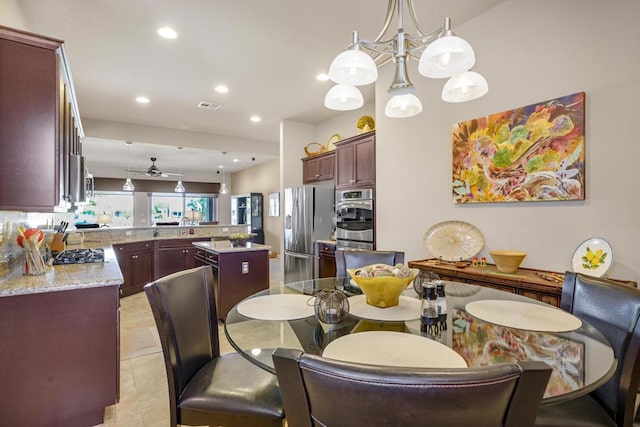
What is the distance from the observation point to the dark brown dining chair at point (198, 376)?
129 cm

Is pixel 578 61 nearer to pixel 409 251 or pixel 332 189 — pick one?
pixel 409 251

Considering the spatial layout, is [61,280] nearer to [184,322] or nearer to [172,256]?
[184,322]

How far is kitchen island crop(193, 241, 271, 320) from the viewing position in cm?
376

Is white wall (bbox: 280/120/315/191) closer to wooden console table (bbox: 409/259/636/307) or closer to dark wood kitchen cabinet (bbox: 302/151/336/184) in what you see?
dark wood kitchen cabinet (bbox: 302/151/336/184)

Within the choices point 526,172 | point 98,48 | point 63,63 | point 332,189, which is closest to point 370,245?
point 332,189

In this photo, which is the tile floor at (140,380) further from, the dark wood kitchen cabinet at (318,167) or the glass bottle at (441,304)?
the dark wood kitchen cabinet at (318,167)

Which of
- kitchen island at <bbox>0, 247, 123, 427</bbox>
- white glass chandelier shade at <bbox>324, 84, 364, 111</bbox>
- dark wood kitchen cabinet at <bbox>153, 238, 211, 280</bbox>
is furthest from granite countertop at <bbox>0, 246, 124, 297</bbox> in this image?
dark wood kitchen cabinet at <bbox>153, 238, 211, 280</bbox>

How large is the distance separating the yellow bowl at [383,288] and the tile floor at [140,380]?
1527 mm

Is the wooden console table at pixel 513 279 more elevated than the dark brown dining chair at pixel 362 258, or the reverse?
the dark brown dining chair at pixel 362 258

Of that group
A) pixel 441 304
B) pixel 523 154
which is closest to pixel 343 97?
pixel 441 304

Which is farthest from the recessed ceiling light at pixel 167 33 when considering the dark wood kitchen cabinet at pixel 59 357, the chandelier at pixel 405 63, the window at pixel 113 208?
the window at pixel 113 208

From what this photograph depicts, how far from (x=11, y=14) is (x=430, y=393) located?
11.3 ft

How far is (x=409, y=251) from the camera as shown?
3494 mm

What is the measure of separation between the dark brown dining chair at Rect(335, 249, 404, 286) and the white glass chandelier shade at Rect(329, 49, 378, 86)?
1.31m
